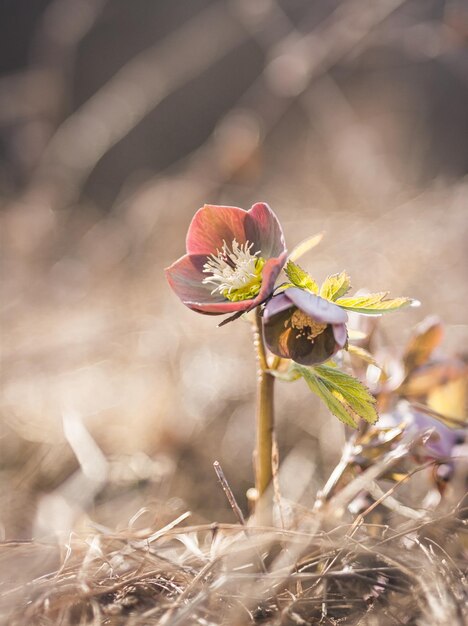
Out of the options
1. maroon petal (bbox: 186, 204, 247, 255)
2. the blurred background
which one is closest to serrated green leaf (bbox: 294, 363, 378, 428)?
maroon petal (bbox: 186, 204, 247, 255)

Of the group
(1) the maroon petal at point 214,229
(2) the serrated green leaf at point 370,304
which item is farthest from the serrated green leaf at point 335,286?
(1) the maroon petal at point 214,229

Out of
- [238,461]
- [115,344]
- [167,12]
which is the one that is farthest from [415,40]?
[167,12]

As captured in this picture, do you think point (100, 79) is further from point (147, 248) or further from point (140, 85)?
point (147, 248)

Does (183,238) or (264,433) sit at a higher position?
(183,238)

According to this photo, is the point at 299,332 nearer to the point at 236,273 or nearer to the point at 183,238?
the point at 236,273

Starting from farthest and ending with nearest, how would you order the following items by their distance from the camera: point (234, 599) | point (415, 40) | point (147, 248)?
point (147, 248), point (415, 40), point (234, 599)

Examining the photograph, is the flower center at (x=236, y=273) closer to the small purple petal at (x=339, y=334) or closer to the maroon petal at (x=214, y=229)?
the maroon petal at (x=214, y=229)

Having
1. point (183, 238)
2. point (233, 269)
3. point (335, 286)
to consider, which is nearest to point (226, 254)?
point (233, 269)
